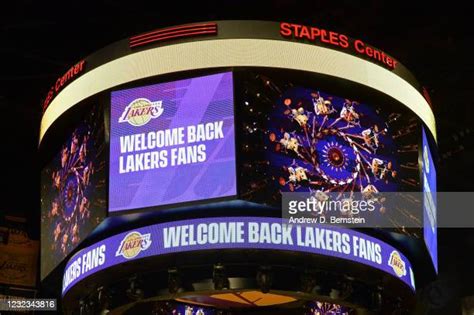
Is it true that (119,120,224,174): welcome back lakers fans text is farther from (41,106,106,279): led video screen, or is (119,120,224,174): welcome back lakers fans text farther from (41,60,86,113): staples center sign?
(41,60,86,113): staples center sign

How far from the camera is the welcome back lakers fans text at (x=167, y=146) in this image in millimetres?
9430

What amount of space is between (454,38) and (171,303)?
516 centimetres

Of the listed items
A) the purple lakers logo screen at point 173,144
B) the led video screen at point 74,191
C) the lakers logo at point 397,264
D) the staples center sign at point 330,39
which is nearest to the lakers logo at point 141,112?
the purple lakers logo screen at point 173,144

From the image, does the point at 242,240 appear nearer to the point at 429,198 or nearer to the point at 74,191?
the point at 74,191

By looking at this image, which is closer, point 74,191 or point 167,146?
point 167,146

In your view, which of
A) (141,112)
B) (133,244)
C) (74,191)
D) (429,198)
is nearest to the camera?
(133,244)

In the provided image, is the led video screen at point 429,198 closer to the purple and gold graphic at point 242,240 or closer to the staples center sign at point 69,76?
the purple and gold graphic at point 242,240

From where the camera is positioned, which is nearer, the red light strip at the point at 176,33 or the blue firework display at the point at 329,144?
the blue firework display at the point at 329,144

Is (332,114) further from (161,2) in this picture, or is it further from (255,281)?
(161,2)

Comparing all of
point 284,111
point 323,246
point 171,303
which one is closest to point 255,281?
point 323,246

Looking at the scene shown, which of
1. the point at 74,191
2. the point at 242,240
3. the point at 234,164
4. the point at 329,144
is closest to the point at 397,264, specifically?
the point at 329,144

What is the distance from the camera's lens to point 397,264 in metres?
10.3

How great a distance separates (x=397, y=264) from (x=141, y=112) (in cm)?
323

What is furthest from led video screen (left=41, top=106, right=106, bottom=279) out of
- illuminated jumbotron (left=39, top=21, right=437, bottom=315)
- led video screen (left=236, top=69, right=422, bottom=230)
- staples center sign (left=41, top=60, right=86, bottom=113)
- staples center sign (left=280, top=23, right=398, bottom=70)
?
staples center sign (left=280, top=23, right=398, bottom=70)
